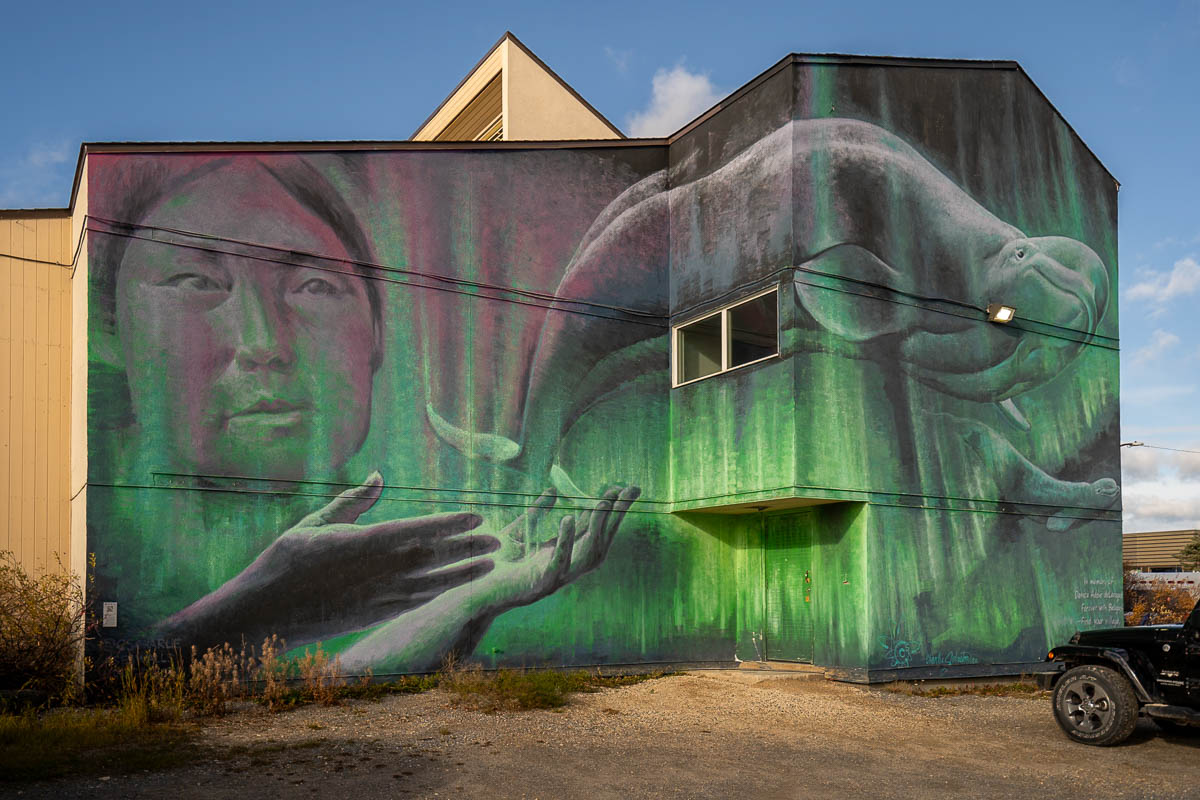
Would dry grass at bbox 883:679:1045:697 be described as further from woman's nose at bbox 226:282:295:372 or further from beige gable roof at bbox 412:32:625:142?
beige gable roof at bbox 412:32:625:142

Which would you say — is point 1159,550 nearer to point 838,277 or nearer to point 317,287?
point 838,277

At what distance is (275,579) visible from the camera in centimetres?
1368

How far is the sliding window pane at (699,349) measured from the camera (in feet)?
54.2

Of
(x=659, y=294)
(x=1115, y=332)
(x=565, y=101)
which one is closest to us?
(x=659, y=294)

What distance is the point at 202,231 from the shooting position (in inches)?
547

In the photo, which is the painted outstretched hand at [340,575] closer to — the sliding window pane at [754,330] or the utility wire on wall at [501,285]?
the utility wire on wall at [501,285]

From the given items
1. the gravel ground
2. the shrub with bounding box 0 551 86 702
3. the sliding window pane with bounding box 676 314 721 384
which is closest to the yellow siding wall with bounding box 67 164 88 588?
the shrub with bounding box 0 551 86 702

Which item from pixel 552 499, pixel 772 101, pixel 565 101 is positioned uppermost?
pixel 565 101

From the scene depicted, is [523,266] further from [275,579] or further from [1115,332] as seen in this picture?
[1115,332]

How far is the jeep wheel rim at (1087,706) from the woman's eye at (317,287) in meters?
10.4

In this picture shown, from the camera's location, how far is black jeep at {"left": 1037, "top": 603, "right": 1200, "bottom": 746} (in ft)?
33.8

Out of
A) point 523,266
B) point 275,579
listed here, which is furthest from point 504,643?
point 523,266

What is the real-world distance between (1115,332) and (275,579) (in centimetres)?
1461
